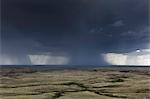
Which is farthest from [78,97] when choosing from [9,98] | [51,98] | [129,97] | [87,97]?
[9,98]

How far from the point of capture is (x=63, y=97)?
3588cm

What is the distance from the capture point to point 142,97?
35.2 meters

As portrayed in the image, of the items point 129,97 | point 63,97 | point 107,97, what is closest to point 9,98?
point 63,97

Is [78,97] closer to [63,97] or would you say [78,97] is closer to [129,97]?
[63,97]

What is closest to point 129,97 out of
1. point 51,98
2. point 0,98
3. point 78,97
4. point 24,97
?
point 78,97

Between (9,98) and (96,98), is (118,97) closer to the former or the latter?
(96,98)

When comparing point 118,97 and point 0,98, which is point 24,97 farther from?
point 118,97

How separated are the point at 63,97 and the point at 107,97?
20.1 ft

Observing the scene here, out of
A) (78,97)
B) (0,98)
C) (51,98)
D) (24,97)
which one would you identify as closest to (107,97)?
(78,97)

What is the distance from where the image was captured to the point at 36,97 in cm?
3597

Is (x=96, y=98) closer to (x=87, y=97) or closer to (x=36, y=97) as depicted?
(x=87, y=97)

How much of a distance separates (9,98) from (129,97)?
16159mm

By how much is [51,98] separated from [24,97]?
13.3ft

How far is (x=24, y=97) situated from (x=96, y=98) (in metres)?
9.85
